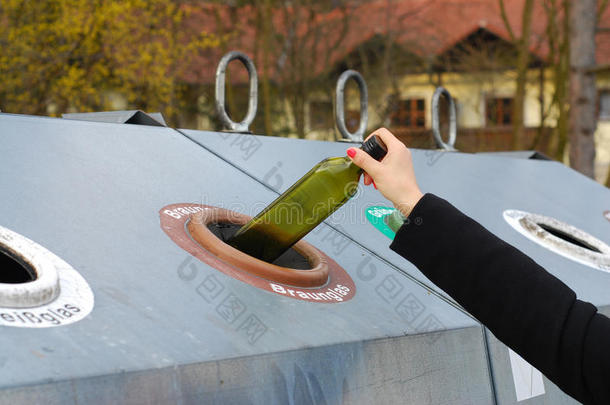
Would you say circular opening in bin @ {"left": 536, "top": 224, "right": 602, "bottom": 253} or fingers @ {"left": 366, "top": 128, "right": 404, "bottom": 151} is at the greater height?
fingers @ {"left": 366, "top": 128, "right": 404, "bottom": 151}

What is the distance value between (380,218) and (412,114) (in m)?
18.2

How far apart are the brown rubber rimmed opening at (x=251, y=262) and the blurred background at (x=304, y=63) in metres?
1.72

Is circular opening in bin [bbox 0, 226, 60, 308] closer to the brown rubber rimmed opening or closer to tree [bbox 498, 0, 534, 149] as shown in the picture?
the brown rubber rimmed opening

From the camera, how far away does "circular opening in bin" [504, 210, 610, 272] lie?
7.03ft

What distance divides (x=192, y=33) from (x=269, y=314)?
12277 mm

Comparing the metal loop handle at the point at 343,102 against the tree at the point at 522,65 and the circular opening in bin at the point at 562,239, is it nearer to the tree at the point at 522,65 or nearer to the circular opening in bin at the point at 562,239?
the circular opening in bin at the point at 562,239

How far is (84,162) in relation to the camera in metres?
1.50

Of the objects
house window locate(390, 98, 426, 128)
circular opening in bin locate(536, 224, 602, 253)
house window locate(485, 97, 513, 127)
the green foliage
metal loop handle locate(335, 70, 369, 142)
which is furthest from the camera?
house window locate(485, 97, 513, 127)

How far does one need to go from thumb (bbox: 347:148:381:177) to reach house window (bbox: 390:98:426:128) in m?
17.3

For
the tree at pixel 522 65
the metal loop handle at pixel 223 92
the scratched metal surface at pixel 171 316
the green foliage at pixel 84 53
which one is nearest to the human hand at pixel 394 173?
the scratched metal surface at pixel 171 316

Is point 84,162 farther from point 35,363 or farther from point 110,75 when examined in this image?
point 110,75

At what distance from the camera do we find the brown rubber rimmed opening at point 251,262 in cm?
132

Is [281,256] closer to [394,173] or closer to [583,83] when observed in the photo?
[394,173]

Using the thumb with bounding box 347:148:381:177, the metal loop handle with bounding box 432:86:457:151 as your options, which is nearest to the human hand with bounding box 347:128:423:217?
the thumb with bounding box 347:148:381:177
